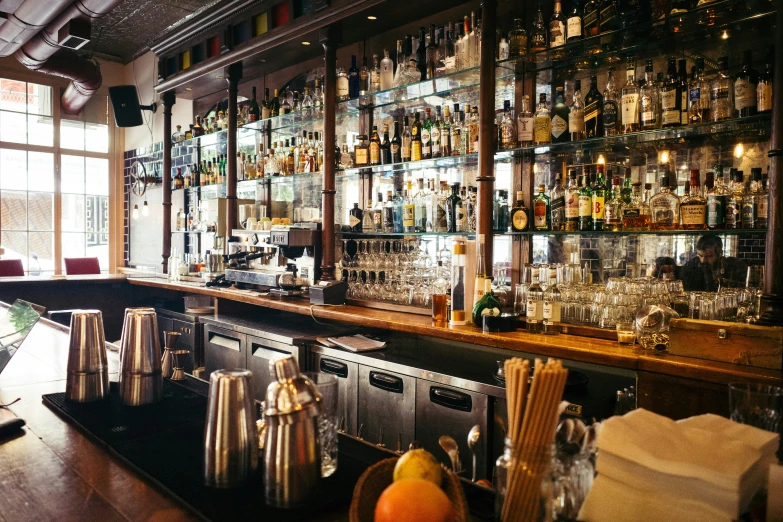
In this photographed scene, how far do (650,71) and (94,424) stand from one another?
8.16 ft

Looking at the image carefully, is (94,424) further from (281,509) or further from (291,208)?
(291,208)

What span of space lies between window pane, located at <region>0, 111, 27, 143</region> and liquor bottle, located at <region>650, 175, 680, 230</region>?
25.5ft

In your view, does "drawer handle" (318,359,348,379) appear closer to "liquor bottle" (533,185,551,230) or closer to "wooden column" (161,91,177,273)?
"liquor bottle" (533,185,551,230)

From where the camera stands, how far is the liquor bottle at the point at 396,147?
3.74 m

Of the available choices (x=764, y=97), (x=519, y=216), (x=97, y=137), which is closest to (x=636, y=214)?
(x=519, y=216)

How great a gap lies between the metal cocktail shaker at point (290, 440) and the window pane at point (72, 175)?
8.04 metres

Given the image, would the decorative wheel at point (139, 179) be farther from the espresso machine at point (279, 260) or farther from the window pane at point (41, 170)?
the espresso machine at point (279, 260)

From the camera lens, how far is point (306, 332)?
3.59 metres

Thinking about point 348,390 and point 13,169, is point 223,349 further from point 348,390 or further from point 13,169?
point 13,169

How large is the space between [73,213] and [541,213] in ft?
23.0

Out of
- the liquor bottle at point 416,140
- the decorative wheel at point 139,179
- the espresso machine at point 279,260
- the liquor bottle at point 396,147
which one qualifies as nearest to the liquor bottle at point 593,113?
the liquor bottle at point 416,140

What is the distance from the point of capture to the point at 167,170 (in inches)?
236

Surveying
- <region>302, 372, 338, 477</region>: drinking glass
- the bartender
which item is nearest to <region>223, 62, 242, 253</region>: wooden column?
the bartender

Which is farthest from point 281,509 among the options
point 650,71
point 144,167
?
point 144,167
